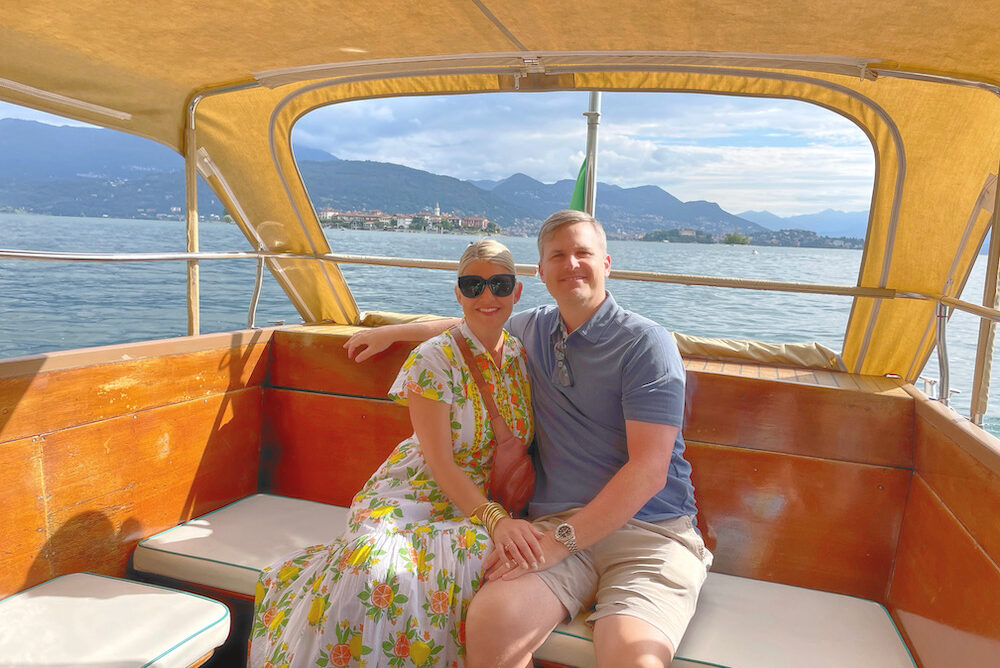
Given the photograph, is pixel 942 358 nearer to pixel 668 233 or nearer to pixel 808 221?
pixel 668 233

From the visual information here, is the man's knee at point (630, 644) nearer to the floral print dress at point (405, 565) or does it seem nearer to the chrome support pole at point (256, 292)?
the floral print dress at point (405, 565)

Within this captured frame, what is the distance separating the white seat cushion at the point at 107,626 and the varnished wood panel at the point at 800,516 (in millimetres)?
1576

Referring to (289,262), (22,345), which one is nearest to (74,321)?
(22,345)

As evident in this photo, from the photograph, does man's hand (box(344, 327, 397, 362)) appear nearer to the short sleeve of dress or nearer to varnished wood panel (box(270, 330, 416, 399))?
varnished wood panel (box(270, 330, 416, 399))

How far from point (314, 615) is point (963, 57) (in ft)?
7.76

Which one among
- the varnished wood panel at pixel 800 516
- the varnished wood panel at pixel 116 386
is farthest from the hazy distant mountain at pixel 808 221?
the varnished wood panel at pixel 116 386

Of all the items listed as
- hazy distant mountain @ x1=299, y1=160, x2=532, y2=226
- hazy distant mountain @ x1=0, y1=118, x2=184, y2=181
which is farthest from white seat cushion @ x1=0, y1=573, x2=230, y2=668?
hazy distant mountain @ x1=0, y1=118, x2=184, y2=181

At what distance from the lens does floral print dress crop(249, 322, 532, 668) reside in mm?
1793

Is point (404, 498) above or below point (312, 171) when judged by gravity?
below

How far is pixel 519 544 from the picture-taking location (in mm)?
1849

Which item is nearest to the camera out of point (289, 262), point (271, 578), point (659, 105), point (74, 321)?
point (271, 578)

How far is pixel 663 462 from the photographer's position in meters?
1.90

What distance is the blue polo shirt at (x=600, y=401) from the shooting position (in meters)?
1.94

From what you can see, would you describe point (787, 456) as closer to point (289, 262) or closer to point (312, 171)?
point (289, 262)
